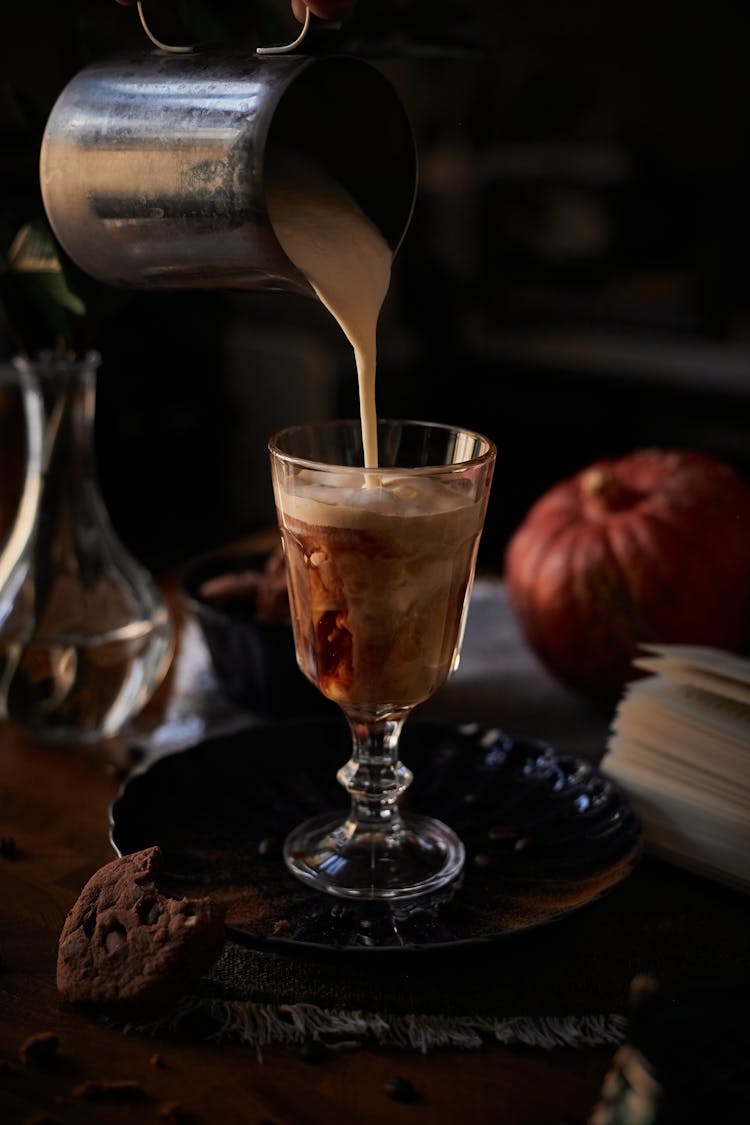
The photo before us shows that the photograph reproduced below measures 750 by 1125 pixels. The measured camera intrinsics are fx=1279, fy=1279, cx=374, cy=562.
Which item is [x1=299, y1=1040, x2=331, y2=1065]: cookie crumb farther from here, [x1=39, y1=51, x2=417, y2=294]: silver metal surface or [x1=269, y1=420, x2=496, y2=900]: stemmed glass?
[x1=39, y1=51, x2=417, y2=294]: silver metal surface

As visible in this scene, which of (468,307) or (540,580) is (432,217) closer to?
(468,307)

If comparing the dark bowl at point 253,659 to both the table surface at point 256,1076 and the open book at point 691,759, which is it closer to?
the open book at point 691,759

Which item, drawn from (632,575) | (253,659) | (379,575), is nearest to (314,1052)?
(379,575)

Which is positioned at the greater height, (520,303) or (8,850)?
(8,850)

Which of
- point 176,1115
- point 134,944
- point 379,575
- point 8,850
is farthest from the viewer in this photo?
point 8,850

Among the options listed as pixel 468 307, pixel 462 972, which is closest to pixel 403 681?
pixel 462 972

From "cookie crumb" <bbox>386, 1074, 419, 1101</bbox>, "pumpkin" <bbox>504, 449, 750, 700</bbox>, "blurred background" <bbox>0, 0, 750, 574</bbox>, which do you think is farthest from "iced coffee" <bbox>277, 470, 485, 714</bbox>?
"blurred background" <bbox>0, 0, 750, 574</bbox>

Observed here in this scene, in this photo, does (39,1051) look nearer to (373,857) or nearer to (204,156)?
A: (373,857)

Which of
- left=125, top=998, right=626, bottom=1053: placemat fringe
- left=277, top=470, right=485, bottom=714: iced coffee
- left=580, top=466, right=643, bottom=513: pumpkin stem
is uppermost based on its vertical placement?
left=277, top=470, right=485, bottom=714: iced coffee
